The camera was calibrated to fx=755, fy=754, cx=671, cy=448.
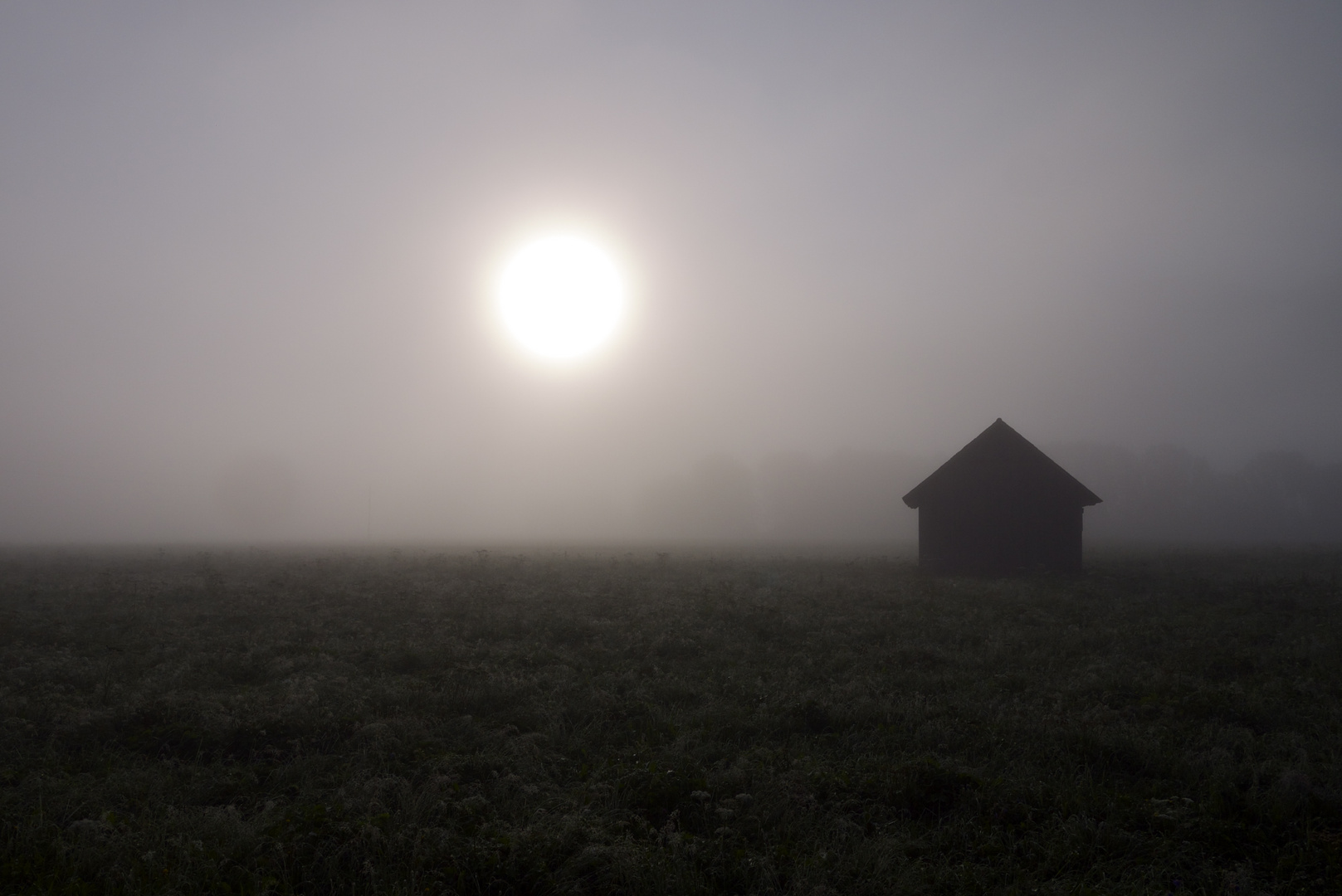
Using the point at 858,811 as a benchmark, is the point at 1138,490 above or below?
above

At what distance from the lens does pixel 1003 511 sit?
31.2 m

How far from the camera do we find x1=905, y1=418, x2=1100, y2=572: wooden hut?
3055 cm

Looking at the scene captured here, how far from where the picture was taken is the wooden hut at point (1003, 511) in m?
30.5

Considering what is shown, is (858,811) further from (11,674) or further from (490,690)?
(11,674)

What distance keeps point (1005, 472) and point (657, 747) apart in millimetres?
26052

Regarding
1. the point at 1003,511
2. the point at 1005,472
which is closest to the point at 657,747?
the point at 1003,511

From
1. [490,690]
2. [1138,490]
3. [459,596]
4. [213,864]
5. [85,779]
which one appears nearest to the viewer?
[213,864]

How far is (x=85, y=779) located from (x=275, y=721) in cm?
209

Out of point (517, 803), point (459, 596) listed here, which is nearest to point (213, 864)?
point (517, 803)

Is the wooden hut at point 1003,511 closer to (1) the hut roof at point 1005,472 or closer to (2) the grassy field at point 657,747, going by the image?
(1) the hut roof at point 1005,472

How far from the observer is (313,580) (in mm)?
23156

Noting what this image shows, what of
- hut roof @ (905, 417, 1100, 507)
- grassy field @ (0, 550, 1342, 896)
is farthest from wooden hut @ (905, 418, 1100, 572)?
grassy field @ (0, 550, 1342, 896)

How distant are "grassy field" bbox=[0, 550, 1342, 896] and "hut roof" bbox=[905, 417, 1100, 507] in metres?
11.8

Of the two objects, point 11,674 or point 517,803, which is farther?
point 11,674
